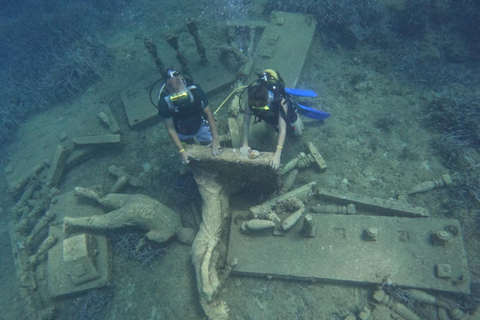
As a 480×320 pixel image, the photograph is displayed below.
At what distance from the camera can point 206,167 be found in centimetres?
479

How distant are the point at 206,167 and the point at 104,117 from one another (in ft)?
14.7

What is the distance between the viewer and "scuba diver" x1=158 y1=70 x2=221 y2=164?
4.36 meters

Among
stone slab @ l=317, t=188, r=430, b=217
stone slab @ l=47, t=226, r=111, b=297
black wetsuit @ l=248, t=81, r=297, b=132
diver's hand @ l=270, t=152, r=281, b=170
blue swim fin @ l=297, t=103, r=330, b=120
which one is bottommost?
stone slab @ l=47, t=226, r=111, b=297

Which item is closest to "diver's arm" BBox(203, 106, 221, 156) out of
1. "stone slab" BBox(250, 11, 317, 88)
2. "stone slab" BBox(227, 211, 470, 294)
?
"stone slab" BBox(227, 211, 470, 294)

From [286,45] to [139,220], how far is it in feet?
22.5

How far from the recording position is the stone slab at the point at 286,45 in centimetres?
738

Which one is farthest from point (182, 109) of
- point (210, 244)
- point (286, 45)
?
point (286, 45)

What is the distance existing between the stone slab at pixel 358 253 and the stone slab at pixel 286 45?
4.44 meters

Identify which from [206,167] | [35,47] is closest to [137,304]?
[206,167]

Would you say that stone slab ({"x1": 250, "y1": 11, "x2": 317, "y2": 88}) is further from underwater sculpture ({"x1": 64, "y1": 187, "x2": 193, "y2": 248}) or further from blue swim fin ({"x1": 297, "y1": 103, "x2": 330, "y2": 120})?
underwater sculpture ({"x1": 64, "y1": 187, "x2": 193, "y2": 248})

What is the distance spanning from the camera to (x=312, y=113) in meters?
6.47

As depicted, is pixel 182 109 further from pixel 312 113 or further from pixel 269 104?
pixel 312 113

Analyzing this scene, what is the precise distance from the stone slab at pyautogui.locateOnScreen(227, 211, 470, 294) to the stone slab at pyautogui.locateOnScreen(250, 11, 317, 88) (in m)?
4.44

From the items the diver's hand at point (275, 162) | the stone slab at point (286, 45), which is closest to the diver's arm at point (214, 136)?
the diver's hand at point (275, 162)
